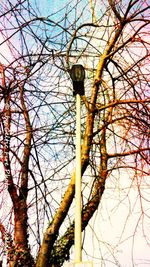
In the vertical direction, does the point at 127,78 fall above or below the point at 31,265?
above

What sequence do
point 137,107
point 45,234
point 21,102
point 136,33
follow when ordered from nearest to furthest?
point 45,234
point 136,33
point 137,107
point 21,102

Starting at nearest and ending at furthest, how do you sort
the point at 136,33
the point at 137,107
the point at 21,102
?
the point at 136,33 < the point at 137,107 < the point at 21,102

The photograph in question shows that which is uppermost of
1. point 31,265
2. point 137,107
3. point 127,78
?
point 127,78

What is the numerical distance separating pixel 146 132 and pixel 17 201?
1.97 m

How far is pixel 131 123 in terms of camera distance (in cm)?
646

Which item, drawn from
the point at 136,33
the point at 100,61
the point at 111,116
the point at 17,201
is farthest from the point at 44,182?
the point at 136,33

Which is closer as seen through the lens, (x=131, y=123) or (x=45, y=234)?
(x=45, y=234)

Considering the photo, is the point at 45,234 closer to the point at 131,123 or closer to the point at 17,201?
the point at 17,201

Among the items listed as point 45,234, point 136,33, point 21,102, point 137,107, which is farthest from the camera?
point 21,102

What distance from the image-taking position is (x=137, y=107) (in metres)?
6.64

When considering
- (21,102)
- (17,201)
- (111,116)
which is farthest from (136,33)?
(17,201)

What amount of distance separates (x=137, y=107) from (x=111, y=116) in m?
0.41

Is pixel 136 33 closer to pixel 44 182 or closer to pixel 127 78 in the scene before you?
pixel 127 78

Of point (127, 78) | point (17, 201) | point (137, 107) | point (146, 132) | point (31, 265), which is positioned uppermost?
point (127, 78)
